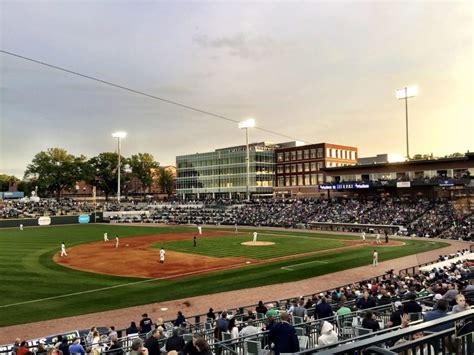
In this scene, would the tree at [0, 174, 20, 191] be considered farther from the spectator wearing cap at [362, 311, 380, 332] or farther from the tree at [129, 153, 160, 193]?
the spectator wearing cap at [362, 311, 380, 332]

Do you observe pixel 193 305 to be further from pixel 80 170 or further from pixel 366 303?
pixel 80 170

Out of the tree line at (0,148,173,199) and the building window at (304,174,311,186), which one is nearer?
the building window at (304,174,311,186)

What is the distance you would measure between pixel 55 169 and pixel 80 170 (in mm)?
7482

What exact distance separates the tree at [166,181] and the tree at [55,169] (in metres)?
30.0

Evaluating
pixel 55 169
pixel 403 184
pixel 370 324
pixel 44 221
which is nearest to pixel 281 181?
pixel 403 184

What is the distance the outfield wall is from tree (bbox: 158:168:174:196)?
63228 millimetres

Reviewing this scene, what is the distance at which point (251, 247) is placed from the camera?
4450 centimetres

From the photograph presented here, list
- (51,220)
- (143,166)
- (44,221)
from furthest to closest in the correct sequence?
(143,166)
(51,220)
(44,221)

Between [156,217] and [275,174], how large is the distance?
34240mm

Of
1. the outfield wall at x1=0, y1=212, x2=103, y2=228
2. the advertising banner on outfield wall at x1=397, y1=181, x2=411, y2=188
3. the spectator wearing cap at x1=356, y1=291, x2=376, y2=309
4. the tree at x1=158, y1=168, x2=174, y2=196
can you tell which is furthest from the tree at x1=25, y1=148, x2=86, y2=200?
the spectator wearing cap at x1=356, y1=291, x2=376, y2=309

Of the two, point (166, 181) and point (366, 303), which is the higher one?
point (166, 181)

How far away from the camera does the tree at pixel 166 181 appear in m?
151

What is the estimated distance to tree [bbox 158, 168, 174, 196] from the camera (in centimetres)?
15100

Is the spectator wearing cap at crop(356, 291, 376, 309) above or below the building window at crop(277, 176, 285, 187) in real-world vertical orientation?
below
